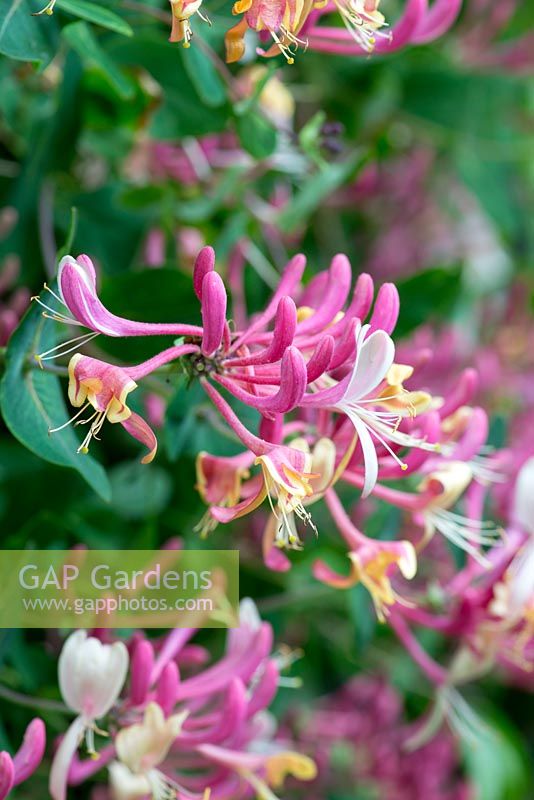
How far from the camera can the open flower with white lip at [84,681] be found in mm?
588

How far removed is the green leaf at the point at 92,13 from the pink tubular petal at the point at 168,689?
0.40 metres

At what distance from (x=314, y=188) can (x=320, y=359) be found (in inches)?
17.0

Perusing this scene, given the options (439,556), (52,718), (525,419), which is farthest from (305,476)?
(525,419)

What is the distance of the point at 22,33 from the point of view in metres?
0.58

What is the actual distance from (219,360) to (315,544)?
1.20 feet

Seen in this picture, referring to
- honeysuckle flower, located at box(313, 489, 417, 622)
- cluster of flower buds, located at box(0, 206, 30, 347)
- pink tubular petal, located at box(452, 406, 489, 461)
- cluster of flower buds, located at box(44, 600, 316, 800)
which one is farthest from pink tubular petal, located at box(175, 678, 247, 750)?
cluster of flower buds, located at box(0, 206, 30, 347)

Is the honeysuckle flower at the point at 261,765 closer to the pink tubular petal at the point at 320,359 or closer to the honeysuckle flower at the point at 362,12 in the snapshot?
the pink tubular petal at the point at 320,359

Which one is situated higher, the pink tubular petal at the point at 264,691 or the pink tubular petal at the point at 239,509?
the pink tubular petal at the point at 239,509

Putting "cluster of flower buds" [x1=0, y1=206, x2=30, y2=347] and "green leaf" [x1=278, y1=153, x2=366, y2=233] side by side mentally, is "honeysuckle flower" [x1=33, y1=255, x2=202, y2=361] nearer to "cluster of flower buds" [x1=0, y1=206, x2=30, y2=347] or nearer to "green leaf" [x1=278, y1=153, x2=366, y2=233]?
"cluster of flower buds" [x1=0, y1=206, x2=30, y2=347]

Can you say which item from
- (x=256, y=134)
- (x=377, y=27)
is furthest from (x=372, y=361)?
(x=256, y=134)

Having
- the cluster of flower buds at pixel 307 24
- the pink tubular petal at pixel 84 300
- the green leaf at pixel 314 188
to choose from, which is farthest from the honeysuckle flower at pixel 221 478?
the green leaf at pixel 314 188

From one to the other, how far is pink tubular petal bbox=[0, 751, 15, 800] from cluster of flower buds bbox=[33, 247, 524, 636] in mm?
177

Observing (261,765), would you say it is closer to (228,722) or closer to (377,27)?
(228,722)

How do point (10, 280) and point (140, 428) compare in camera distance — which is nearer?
point (140, 428)
